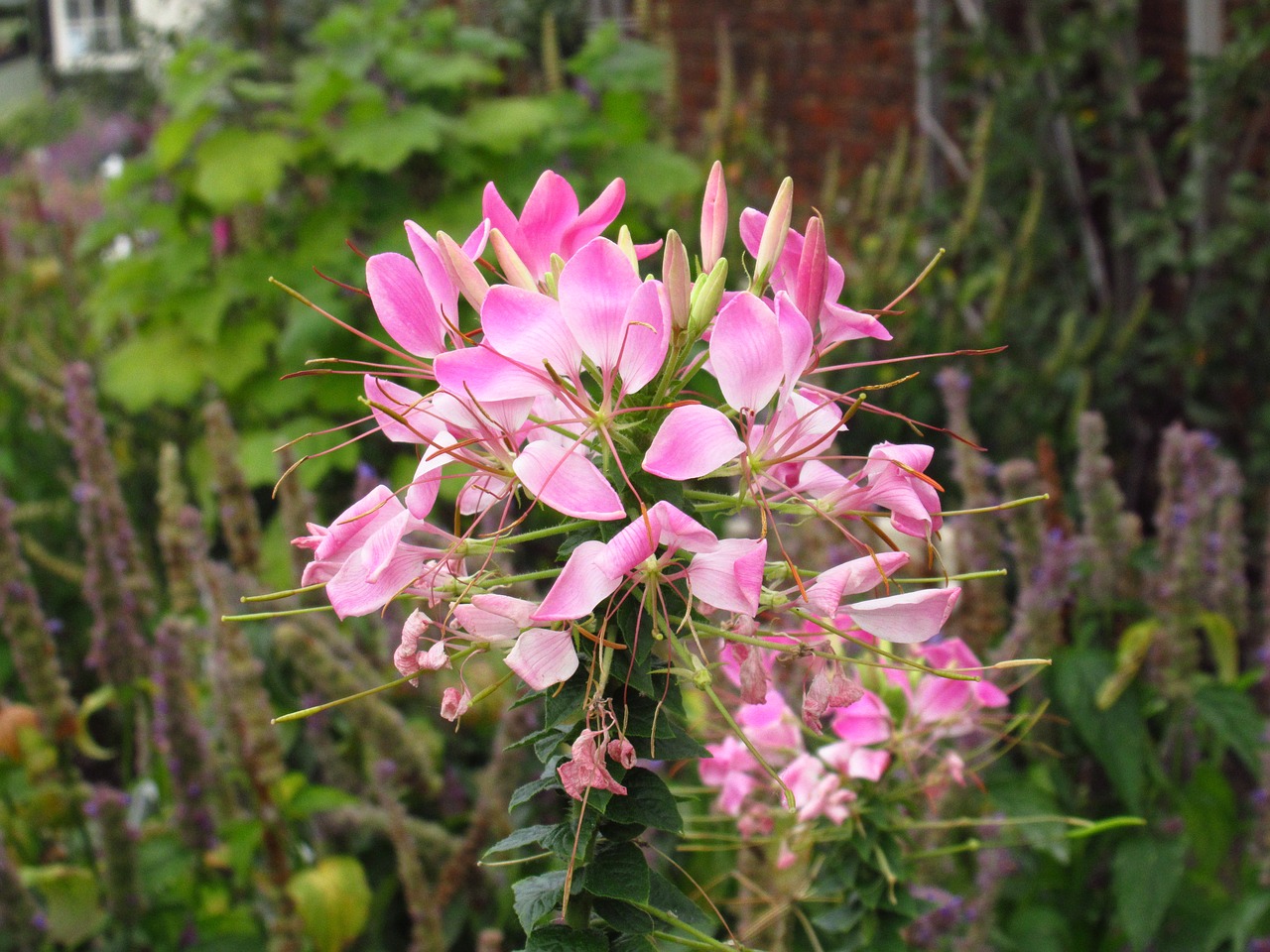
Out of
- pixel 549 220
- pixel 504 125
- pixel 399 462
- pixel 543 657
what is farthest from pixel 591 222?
pixel 504 125

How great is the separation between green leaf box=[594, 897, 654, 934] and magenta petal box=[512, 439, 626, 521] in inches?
8.0

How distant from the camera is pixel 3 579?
1437 mm

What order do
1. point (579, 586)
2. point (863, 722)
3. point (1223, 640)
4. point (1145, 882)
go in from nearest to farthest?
point (579, 586), point (863, 722), point (1145, 882), point (1223, 640)

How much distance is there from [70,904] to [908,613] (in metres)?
1.25

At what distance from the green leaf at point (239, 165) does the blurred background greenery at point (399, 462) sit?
0.03ft

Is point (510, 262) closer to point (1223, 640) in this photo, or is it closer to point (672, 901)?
point (672, 901)

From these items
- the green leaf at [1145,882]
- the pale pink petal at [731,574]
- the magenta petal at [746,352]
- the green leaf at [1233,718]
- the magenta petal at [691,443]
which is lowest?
the green leaf at [1145,882]

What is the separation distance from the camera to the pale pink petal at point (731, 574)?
0.45 meters

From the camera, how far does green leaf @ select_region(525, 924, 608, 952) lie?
499mm

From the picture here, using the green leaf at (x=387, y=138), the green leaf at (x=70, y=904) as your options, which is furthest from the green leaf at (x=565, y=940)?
the green leaf at (x=387, y=138)

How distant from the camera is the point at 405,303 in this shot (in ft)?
1.73

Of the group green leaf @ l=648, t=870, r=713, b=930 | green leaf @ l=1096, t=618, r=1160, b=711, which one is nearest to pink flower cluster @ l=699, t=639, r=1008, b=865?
green leaf @ l=648, t=870, r=713, b=930

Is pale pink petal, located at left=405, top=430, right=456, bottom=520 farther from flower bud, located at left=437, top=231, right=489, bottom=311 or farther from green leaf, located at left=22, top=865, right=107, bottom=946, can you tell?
green leaf, located at left=22, top=865, right=107, bottom=946

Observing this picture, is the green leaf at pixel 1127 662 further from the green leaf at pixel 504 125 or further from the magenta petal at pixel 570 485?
the green leaf at pixel 504 125
